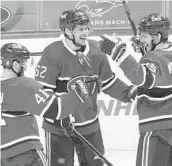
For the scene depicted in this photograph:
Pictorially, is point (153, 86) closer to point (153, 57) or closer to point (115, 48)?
point (153, 57)

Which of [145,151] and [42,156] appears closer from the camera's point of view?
[42,156]

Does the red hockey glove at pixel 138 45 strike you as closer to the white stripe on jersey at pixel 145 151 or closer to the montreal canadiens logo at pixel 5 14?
the white stripe on jersey at pixel 145 151

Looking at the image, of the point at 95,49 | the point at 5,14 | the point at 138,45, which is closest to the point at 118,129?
the point at 5,14

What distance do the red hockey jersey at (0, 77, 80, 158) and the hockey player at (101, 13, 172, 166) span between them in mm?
363

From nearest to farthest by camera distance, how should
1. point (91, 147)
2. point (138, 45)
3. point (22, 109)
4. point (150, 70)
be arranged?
point (22, 109) < point (150, 70) < point (138, 45) < point (91, 147)

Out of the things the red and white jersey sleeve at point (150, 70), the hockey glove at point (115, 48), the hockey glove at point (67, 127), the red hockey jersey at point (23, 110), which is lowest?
the hockey glove at point (67, 127)

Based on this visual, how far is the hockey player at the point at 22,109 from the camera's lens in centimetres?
332

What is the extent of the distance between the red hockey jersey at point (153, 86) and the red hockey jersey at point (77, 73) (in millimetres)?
364

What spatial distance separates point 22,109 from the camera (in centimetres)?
336

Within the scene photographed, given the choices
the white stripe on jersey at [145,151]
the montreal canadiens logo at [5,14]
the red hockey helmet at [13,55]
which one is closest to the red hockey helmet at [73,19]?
the red hockey helmet at [13,55]

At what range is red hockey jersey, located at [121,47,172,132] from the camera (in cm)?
347

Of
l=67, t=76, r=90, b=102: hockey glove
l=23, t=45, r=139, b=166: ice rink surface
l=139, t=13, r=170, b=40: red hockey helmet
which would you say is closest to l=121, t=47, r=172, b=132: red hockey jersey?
l=139, t=13, r=170, b=40: red hockey helmet

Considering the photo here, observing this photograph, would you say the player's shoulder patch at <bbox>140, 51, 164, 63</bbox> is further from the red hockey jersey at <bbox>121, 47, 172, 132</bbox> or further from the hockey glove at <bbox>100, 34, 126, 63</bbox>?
the hockey glove at <bbox>100, 34, 126, 63</bbox>

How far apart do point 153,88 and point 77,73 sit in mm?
515
